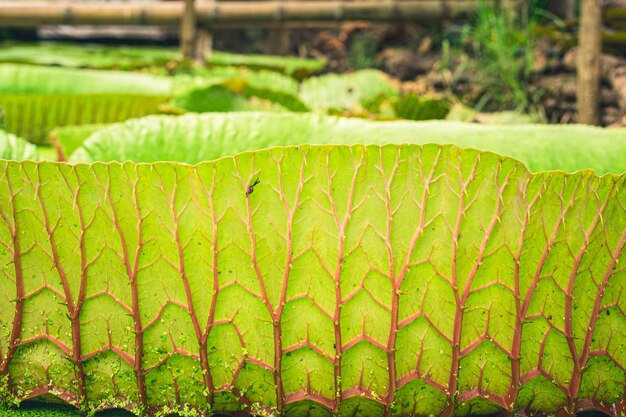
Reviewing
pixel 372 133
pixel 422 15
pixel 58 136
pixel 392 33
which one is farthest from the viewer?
pixel 392 33

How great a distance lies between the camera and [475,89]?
351 cm

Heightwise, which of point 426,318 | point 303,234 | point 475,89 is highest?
point 303,234

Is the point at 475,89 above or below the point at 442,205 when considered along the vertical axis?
below

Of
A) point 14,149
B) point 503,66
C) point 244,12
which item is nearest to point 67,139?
point 14,149

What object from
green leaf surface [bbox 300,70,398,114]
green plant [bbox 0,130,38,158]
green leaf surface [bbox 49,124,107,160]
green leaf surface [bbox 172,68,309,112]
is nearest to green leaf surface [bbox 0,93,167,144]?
green leaf surface [bbox 172,68,309,112]

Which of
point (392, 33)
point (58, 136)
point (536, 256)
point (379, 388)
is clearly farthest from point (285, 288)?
Answer: point (392, 33)

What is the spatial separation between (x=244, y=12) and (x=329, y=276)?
3.58 m

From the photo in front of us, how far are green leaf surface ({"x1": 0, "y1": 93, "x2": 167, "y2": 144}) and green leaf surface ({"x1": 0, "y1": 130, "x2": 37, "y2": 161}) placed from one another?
0.91m

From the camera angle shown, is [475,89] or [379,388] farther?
[475,89]

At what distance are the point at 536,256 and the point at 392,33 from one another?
660cm

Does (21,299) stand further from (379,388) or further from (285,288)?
(379,388)

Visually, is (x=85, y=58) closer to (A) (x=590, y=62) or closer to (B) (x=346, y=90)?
(B) (x=346, y=90)

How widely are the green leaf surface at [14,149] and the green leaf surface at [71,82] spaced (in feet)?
4.46

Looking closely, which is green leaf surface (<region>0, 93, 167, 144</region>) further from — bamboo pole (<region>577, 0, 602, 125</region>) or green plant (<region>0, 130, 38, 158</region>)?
bamboo pole (<region>577, 0, 602, 125</region>)
